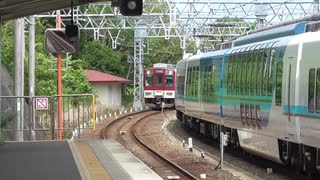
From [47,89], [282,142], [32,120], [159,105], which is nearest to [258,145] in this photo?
[282,142]

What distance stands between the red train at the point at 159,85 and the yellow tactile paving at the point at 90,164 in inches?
1100

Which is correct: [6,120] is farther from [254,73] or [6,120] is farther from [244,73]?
[254,73]

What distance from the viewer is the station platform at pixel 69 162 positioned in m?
11.4

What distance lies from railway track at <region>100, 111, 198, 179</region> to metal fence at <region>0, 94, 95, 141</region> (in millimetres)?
1891

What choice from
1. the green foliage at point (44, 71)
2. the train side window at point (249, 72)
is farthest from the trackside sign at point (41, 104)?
the green foliage at point (44, 71)

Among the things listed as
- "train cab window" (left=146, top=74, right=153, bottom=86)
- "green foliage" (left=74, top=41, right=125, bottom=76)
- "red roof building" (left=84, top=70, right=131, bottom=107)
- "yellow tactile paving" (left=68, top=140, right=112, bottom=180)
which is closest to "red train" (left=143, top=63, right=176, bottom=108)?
"train cab window" (left=146, top=74, right=153, bottom=86)

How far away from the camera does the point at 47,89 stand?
A: 34.9 meters

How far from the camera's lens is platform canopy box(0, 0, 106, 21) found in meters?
13.8

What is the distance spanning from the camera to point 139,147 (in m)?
21.3

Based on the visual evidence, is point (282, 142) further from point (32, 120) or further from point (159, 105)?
point (159, 105)

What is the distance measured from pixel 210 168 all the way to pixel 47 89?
2109 centimetres

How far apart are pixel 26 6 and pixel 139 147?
7743 millimetres

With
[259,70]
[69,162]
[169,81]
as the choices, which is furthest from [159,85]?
[69,162]

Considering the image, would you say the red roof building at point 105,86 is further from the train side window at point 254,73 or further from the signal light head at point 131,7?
the signal light head at point 131,7
